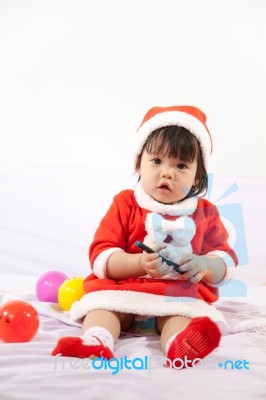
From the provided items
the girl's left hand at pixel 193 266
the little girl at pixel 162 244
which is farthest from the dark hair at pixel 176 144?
the girl's left hand at pixel 193 266

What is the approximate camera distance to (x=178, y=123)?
120 centimetres

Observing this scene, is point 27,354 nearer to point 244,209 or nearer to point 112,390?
point 112,390

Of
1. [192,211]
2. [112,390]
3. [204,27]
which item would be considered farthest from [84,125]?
[112,390]

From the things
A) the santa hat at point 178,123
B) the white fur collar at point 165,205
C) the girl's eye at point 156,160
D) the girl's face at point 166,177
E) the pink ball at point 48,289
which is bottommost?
the pink ball at point 48,289

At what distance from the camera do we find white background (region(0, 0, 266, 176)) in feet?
8.05

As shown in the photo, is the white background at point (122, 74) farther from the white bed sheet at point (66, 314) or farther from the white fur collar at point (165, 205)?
the white fur collar at point (165, 205)

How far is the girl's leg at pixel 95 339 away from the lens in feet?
2.80

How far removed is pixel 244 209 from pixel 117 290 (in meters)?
1.13

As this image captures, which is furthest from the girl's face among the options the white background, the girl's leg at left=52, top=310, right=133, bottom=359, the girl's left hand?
the white background

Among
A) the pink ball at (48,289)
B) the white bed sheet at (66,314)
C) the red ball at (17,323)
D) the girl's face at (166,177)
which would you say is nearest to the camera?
the white bed sheet at (66,314)

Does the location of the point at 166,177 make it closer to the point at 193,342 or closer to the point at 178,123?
the point at 178,123

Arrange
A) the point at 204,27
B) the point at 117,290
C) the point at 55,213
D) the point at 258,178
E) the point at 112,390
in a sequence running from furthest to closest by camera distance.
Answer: the point at 204,27 → the point at 258,178 → the point at 55,213 → the point at 117,290 → the point at 112,390

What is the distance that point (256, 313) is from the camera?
1.28m

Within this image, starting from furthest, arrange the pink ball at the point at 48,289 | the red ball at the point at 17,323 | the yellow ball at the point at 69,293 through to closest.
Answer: the pink ball at the point at 48,289 → the yellow ball at the point at 69,293 → the red ball at the point at 17,323
